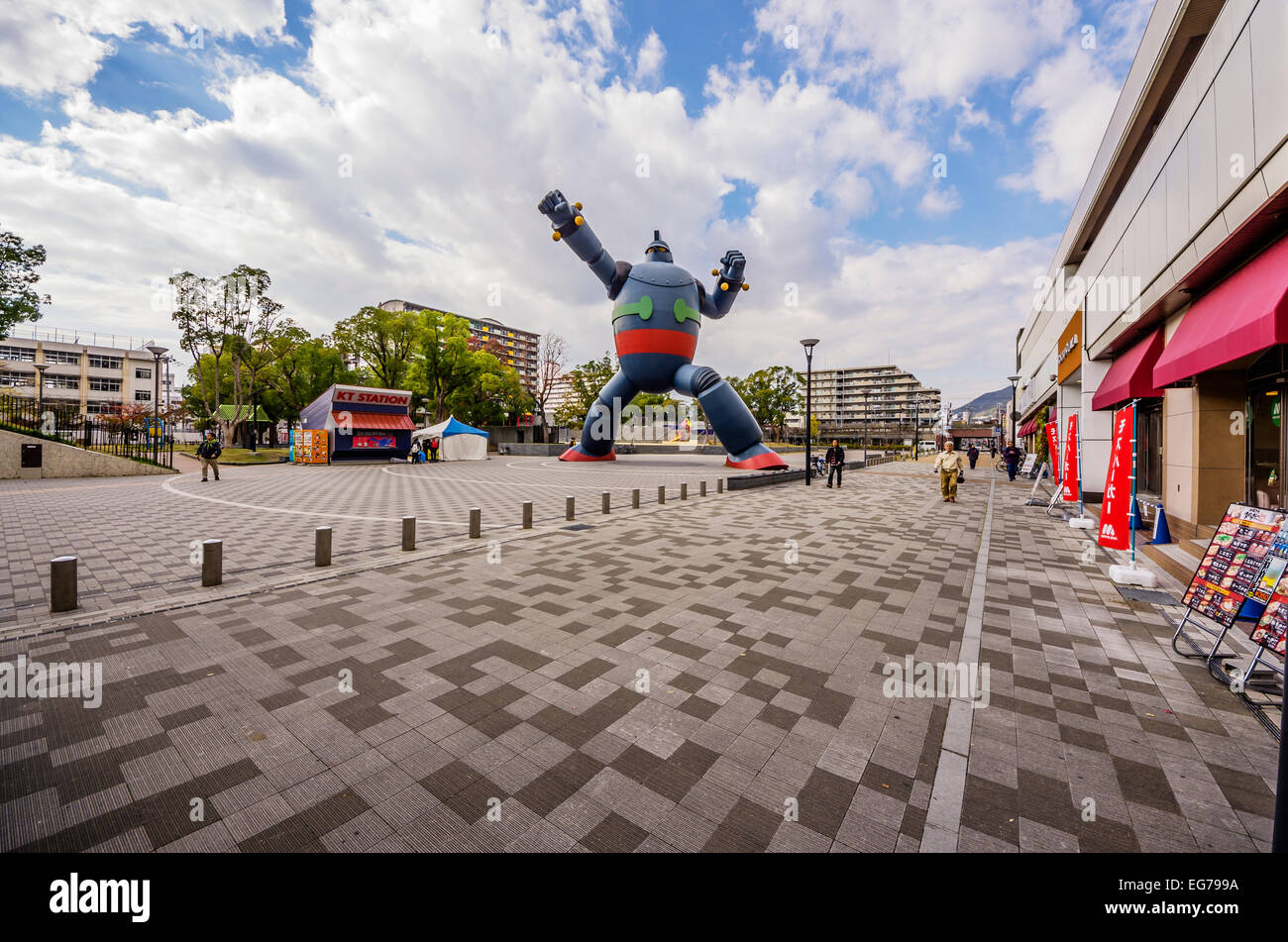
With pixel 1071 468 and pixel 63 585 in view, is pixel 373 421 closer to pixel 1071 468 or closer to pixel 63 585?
pixel 63 585

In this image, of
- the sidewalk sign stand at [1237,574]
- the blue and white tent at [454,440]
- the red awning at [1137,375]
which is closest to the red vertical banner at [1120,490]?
the red awning at [1137,375]

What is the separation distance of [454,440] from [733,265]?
72.8 feet

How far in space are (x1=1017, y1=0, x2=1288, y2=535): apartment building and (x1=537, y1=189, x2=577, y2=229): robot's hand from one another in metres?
15.9

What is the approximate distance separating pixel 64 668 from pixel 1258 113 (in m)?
13.4

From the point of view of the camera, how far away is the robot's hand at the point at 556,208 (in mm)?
18734

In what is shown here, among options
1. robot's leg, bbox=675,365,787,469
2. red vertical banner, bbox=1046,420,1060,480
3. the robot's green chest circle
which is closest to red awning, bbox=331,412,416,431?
the robot's green chest circle

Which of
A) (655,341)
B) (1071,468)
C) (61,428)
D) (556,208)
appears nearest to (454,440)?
(61,428)

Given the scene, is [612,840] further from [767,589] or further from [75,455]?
[75,455]

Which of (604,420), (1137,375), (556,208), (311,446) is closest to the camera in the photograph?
(1137,375)

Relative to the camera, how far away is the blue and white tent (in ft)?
113

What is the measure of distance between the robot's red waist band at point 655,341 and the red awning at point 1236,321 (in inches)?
693

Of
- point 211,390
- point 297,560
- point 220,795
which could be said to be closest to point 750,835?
point 220,795

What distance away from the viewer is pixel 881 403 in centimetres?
11094

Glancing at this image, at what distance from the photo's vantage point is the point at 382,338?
4081cm
